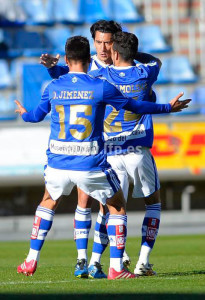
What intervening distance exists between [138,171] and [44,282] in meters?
1.77

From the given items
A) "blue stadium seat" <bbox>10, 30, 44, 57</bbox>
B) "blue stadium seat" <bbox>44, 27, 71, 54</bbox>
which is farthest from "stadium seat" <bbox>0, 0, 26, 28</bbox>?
"blue stadium seat" <bbox>44, 27, 71, 54</bbox>

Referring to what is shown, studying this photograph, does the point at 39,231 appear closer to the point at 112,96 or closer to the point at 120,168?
the point at 120,168

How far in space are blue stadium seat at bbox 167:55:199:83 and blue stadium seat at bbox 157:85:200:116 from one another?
0.89 m

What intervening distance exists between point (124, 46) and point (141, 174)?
1.35 metres

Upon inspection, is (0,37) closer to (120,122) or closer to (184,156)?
(184,156)

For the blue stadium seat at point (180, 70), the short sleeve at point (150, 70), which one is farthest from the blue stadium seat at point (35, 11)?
the short sleeve at point (150, 70)

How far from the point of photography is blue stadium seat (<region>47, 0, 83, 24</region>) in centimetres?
2766

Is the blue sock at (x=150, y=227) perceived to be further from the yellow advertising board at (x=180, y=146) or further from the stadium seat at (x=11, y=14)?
the stadium seat at (x=11, y=14)

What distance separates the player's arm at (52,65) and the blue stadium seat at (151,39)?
18.7 metres

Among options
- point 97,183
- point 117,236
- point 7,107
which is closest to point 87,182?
point 97,183

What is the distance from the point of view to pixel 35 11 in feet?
91.0

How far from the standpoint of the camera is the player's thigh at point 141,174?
27.3 ft

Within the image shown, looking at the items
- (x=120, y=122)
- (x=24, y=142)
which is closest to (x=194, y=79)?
(x=24, y=142)
